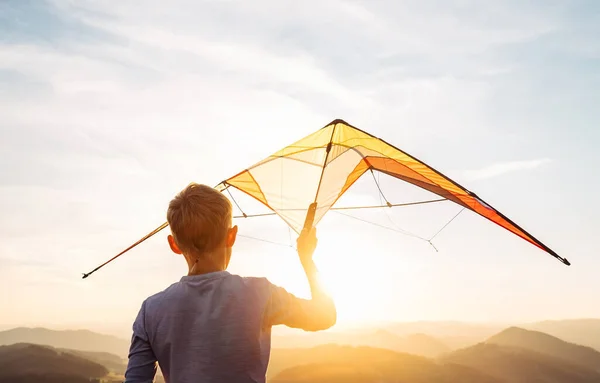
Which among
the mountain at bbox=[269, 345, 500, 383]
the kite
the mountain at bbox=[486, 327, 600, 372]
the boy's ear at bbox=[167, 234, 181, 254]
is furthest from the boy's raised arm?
the mountain at bbox=[486, 327, 600, 372]

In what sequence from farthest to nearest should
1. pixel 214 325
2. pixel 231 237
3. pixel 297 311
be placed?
1. pixel 231 237
2. pixel 297 311
3. pixel 214 325

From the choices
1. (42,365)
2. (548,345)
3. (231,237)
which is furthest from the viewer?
(548,345)

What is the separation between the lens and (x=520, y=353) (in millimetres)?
59469

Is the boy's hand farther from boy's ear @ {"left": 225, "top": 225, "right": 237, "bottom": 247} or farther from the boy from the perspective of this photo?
boy's ear @ {"left": 225, "top": 225, "right": 237, "bottom": 247}

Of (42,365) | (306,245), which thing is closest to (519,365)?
(42,365)

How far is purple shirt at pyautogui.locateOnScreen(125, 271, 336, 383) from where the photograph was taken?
79.4 inches

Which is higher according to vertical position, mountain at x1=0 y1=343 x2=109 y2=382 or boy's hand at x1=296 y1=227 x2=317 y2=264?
boy's hand at x1=296 y1=227 x2=317 y2=264

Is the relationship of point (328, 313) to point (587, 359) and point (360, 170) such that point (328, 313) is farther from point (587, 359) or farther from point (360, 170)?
point (587, 359)

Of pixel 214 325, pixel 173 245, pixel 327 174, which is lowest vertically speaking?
pixel 214 325

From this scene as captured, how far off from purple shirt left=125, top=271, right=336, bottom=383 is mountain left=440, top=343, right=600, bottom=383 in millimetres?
55249

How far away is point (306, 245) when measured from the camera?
243 cm

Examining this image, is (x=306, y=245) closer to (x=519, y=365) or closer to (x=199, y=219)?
(x=199, y=219)

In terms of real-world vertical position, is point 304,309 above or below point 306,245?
below

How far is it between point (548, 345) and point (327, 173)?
2844 inches
